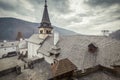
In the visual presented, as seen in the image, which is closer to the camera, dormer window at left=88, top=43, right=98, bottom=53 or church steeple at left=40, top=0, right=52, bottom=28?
dormer window at left=88, top=43, right=98, bottom=53

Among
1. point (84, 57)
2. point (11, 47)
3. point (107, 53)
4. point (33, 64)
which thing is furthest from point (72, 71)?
point (11, 47)

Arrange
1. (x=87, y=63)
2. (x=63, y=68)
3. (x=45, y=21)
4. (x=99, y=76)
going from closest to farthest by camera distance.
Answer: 1. (x=63, y=68)
2. (x=99, y=76)
3. (x=87, y=63)
4. (x=45, y=21)

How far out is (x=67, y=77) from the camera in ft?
31.0

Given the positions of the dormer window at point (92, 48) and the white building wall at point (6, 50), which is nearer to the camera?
the dormer window at point (92, 48)

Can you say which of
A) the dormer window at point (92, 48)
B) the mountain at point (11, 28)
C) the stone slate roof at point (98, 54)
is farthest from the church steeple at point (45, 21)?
the dormer window at point (92, 48)

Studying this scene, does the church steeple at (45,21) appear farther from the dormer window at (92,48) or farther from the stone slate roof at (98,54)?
the dormer window at (92,48)

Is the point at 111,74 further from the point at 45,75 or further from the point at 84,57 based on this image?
the point at 45,75

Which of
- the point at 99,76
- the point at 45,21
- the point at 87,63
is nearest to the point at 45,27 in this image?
the point at 45,21

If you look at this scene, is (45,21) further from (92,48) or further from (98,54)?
(98,54)

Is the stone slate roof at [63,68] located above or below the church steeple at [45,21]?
below

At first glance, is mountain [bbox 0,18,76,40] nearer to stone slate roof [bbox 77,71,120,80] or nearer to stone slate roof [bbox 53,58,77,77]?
stone slate roof [bbox 53,58,77,77]

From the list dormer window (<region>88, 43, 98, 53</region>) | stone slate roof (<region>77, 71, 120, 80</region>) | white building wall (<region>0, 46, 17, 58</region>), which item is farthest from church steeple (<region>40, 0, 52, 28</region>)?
white building wall (<region>0, 46, 17, 58</region>)

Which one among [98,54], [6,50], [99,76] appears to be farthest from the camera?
[6,50]

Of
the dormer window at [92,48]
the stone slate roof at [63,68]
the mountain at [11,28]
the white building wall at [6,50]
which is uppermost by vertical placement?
the mountain at [11,28]
